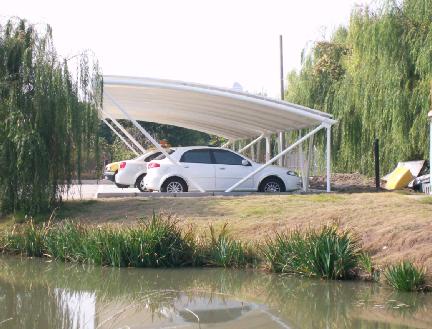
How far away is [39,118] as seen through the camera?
49.6 ft

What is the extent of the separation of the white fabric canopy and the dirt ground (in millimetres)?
3340

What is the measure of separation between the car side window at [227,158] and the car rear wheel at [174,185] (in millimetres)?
1173

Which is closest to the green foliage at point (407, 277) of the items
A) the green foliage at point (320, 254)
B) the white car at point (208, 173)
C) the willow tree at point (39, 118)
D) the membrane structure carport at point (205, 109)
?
the green foliage at point (320, 254)

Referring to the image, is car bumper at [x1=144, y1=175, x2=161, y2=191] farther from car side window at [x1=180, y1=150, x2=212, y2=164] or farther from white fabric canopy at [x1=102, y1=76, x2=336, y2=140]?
white fabric canopy at [x1=102, y1=76, x2=336, y2=140]

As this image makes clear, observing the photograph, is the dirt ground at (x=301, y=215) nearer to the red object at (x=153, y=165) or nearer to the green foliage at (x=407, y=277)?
the green foliage at (x=407, y=277)

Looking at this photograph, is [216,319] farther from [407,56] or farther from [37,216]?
[407,56]

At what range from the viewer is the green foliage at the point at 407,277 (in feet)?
32.5

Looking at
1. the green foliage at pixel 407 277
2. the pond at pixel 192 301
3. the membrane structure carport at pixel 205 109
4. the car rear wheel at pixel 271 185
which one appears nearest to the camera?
the pond at pixel 192 301

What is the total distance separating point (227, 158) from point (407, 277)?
416 inches

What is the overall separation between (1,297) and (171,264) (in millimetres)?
3262

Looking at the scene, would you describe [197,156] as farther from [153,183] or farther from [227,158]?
[153,183]

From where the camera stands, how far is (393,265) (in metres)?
10.3

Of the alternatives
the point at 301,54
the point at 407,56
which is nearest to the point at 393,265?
the point at 407,56

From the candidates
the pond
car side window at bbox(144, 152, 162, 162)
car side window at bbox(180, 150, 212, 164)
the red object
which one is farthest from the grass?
car side window at bbox(144, 152, 162, 162)
